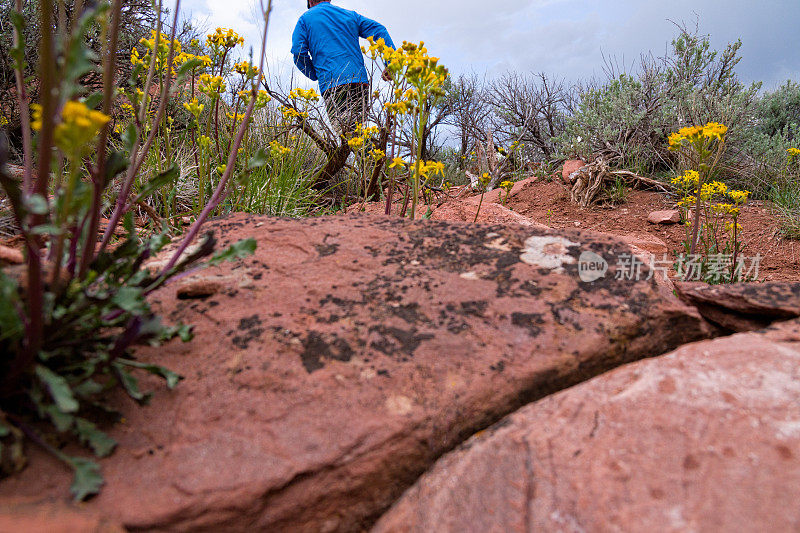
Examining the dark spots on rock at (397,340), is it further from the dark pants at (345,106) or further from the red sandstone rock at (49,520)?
the dark pants at (345,106)

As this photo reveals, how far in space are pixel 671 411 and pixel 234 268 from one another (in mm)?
1414

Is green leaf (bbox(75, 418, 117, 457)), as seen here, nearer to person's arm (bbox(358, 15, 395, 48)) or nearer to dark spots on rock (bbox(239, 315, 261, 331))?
dark spots on rock (bbox(239, 315, 261, 331))

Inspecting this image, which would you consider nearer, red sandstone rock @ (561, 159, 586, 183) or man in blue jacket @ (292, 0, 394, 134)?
man in blue jacket @ (292, 0, 394, 134)

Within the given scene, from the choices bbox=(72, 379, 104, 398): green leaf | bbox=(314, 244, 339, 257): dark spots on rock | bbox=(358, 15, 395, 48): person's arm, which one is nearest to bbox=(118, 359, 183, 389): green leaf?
bbox=(72, 379, 104, 398): green leaf

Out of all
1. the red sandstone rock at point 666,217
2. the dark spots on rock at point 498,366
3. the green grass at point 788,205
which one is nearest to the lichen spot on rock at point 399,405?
the dark spots on rock at point 498,366

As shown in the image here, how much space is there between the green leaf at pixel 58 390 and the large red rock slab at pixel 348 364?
7.2 inches

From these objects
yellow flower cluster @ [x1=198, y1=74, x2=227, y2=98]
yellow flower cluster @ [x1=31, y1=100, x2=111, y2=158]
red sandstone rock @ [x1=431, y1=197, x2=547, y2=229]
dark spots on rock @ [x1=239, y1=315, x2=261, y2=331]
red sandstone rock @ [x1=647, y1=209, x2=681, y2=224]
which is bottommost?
dark spots on rock @ [x1=239, y1=315, x2=261, y2=331]

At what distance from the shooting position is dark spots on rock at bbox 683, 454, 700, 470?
93 centimetres

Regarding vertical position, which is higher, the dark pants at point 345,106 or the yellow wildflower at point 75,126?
the dark pants at point 345,106

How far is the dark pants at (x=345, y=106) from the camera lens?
527 cm

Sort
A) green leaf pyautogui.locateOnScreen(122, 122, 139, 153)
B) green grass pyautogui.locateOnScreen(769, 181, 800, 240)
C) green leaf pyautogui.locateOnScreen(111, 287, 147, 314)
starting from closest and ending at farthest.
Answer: green leaf pyautogui.locateOnScreen(111, 287, 147, 314) → green leaf pyautogui.locateOnScreen(122, 122, 139, 153) → green grass pyautogui.locateOnScreen(769, 181, 800, 240)

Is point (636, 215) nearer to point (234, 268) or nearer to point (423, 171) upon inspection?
point (423, 171)

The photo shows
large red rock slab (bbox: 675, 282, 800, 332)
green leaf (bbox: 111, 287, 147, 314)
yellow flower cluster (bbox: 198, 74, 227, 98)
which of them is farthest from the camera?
yellow flower cluster (bbox: 198, 74, 227, 98)

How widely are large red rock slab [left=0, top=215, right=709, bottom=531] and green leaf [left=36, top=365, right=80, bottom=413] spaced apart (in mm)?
183
